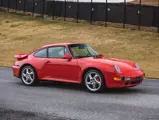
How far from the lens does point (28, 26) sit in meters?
39.6

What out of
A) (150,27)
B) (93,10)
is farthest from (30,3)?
(150,27)

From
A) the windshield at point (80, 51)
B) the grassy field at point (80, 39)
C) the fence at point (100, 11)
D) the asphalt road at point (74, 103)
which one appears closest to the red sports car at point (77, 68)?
the windshield at point (80, 51)

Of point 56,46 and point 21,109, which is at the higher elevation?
point 56,46

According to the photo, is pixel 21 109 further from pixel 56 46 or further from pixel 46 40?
pixel 46 40

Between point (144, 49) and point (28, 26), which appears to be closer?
point (144, 49)

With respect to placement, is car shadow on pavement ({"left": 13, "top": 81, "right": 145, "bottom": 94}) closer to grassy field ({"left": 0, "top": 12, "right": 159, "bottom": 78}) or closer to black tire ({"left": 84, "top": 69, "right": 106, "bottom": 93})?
black tire ({"left": 84, "top": 69, "right": 106, "bottom": 93})

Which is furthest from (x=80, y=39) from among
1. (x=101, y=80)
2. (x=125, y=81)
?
(x=125, y=81)

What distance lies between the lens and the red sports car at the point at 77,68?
11734 mm

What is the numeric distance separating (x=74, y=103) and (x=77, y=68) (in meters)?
2.00

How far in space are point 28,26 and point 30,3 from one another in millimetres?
6613

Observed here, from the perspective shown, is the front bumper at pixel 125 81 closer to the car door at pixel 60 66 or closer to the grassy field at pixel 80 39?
the car door at pixel 60 66

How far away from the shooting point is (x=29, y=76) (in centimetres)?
1346

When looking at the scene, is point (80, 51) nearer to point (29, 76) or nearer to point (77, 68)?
point (77, 68)

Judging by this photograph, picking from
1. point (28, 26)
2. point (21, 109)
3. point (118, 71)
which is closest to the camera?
point (21, 109)
